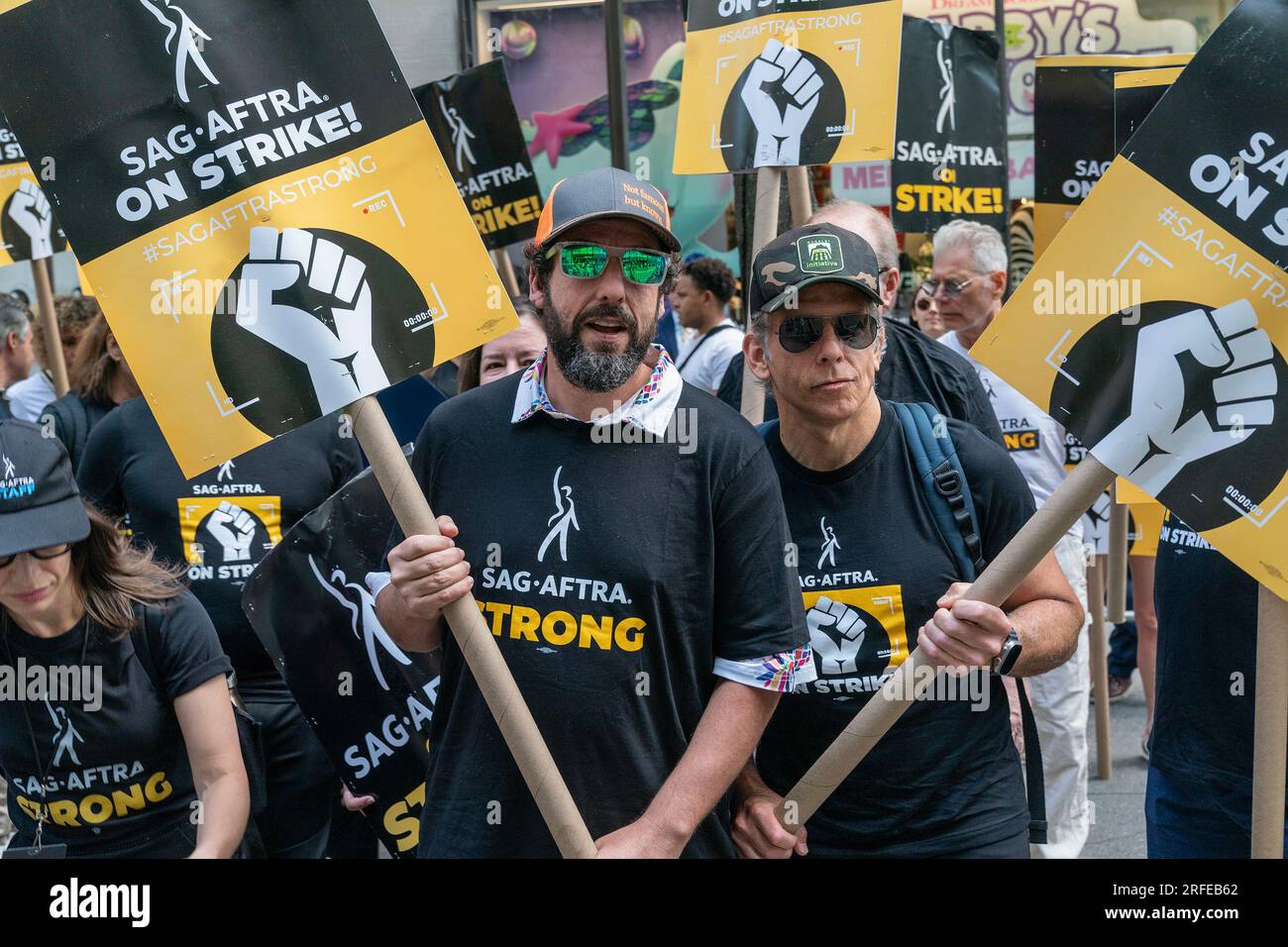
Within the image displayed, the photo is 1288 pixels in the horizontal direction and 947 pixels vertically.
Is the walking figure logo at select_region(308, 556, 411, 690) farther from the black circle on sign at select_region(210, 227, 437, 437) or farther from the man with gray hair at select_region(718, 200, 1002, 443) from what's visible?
the man with gray hair at select_region(718, 200, 1002, 443)

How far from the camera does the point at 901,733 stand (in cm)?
299

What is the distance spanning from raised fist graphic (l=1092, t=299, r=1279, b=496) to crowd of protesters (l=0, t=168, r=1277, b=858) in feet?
1.28

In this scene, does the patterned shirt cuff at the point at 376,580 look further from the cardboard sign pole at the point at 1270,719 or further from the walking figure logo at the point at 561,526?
the cardboard sign pole at the point at 1270,719

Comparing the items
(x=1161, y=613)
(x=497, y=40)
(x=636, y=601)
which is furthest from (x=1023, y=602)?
(x=497, y=40)

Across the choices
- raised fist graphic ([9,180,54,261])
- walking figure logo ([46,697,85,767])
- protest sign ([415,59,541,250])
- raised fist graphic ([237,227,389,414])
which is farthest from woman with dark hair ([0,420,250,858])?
protest sign ([415,59,541,250])

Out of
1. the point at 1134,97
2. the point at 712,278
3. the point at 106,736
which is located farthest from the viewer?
the point at 712,278

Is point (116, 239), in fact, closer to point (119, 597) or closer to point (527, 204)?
point (119, 597)

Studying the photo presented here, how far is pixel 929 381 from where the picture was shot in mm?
4066

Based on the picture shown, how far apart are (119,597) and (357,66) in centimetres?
138

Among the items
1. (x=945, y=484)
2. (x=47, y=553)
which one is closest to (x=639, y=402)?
(x=945, y=484)

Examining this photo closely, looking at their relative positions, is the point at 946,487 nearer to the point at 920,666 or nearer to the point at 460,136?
the point at 920,666

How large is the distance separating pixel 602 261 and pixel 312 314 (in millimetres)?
555

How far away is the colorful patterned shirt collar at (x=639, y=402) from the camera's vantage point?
270 centimetres

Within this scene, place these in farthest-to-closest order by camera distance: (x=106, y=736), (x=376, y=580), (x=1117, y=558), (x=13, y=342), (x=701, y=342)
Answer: (x=701, y=342) → (x=13, y=342) → (x=1117, y=558) → (x=376, y=580) → (x=106, y=736)
